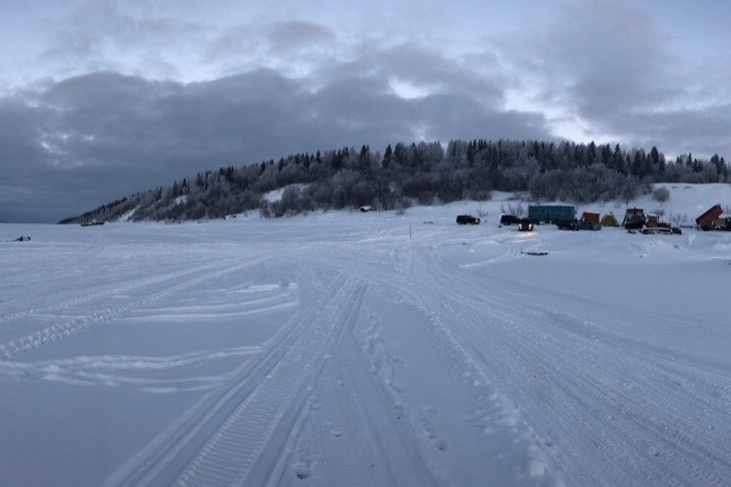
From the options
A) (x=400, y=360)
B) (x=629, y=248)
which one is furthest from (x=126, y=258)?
(x=629, y=248)

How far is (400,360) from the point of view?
8.37 meters

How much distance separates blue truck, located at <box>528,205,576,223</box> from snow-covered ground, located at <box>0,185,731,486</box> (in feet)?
160

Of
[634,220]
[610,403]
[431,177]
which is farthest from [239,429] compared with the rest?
[431,177]

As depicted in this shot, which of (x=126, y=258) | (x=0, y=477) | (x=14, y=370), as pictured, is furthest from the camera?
(x=126, y=258)

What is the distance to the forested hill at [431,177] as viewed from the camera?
337ft

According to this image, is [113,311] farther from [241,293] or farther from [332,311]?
[332,311]

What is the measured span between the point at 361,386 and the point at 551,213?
6231 centimetres

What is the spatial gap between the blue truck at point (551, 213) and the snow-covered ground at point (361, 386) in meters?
48.9

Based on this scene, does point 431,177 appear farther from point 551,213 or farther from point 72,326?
point 72,326

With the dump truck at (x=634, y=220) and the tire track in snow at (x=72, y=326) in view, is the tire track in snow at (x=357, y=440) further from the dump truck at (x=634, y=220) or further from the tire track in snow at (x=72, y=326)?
the dump truck at (x=634, y=220)

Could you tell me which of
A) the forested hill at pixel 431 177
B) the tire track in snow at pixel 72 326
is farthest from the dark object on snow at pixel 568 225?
the tire track in snow at pixel 72 326

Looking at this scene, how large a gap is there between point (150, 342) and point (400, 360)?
4.81m

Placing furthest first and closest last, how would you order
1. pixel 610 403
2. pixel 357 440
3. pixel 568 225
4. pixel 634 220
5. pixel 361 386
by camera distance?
1. pixel 568 225
2. pixel 634 220
3. pixel 361 386
4. pixel 610 403
5. pixel 357 440

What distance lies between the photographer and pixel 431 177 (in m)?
120
